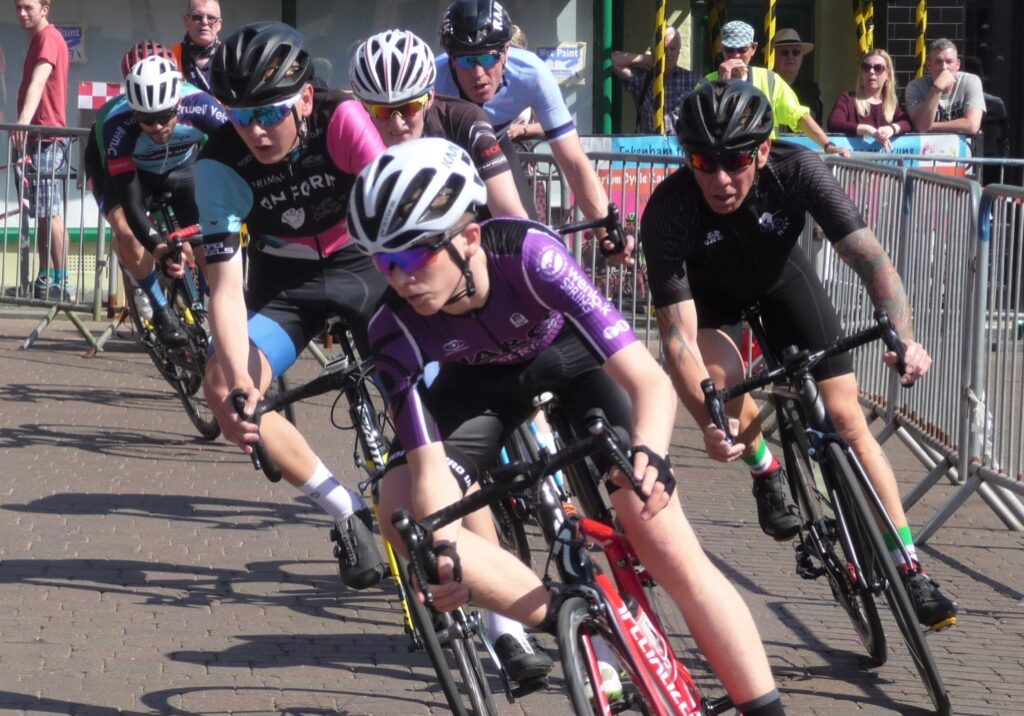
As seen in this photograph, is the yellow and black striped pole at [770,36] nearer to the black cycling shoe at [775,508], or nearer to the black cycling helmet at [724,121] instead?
the black cycling shoe at [775,508]

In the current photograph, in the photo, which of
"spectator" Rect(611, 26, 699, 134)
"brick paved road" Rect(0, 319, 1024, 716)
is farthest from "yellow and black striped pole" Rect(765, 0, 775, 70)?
"brick paved road" Rect(0, 319, 1024, 716)

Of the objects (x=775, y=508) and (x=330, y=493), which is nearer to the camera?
(x=330, y=493)

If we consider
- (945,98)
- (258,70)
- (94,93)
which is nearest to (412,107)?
(258,70)

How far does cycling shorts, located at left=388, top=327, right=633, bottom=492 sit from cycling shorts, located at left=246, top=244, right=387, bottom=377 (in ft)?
4.46

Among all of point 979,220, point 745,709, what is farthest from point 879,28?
point 745,709

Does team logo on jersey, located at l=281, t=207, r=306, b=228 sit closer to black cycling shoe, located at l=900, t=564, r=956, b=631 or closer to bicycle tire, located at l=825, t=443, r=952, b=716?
bicycle tire, located at l=825, t=443, r=952, b=716

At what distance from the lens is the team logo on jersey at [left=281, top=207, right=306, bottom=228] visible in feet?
19.5

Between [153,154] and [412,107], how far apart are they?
3.45 metres

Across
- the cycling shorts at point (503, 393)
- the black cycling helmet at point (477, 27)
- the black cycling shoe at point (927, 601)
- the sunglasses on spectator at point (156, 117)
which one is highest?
the black cycling helmet at point (477, 27)

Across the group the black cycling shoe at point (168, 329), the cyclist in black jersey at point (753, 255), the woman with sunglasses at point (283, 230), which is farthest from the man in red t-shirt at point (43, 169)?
the cyclist in black jersey at point (753, 255)

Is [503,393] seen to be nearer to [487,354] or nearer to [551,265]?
[487,354]

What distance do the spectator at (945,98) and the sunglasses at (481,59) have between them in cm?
762

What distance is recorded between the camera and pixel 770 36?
1534 centimetres

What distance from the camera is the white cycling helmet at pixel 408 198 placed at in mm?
3867
